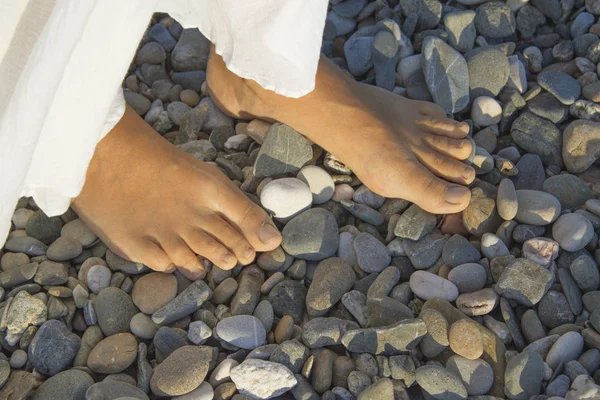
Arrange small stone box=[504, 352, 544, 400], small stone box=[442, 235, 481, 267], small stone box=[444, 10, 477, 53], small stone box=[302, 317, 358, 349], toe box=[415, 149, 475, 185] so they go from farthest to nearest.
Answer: small stone box=[444, 10, 477, 53], toe box=[415, 149, 475, 185], small stone box=[442, 235, 481, 267], small stone box=[302, 317, 358, 349], small stone box=[504, 352, 544, 400]

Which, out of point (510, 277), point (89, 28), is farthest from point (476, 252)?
point (89, 28)

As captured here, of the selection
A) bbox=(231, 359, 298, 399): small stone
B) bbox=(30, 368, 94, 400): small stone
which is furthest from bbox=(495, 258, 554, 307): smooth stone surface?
bbox=(30, 368, 94, 400): small stone

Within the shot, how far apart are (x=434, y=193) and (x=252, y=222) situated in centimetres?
40

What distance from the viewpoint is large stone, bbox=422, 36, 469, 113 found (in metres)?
1.65

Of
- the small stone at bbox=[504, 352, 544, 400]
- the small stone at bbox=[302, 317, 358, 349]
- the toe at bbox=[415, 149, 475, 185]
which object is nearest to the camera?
the small stone at bbox=[504, 352, 544, 400]

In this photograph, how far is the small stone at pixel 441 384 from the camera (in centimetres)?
114

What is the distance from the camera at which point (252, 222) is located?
55.9 inches

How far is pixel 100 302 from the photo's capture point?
4.43 ft

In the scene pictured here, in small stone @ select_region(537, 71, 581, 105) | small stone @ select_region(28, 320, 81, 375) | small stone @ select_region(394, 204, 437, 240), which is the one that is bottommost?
small stone @ select_region(28, 320, 81, 375)

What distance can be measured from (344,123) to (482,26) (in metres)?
0.59

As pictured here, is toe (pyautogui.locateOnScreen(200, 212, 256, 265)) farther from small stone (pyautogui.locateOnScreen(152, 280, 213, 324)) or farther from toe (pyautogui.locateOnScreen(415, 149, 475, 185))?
toe (pyautogui.locateOnScreen(415, 149, 475, 185))

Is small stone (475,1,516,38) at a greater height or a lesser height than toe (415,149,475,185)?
greater

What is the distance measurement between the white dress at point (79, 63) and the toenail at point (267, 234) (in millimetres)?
337

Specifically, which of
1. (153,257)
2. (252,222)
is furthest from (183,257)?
(252,222)
